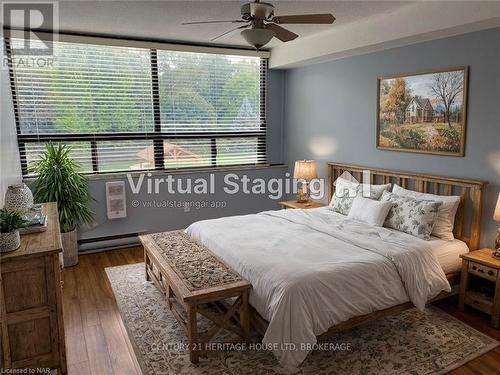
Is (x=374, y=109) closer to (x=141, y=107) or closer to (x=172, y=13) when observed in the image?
(x=172, y=13)

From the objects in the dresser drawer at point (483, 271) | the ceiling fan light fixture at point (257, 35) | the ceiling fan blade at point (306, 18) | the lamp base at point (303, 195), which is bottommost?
the dresser drawer at point (483, 271)

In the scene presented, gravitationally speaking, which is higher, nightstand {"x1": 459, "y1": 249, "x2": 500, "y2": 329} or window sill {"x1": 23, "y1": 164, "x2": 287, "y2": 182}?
window sill {"x1": 23, "y1": 164, "x2": 287, "y2": 182}

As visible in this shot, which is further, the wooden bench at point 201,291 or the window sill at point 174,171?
the window sill at point 174,171

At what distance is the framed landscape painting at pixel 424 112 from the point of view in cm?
351

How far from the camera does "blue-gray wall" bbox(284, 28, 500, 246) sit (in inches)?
129

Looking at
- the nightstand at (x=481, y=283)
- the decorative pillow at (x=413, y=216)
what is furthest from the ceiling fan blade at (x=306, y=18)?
the nightstand at (x=481, y=283)

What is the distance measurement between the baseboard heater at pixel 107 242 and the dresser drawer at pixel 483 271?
3863 mm

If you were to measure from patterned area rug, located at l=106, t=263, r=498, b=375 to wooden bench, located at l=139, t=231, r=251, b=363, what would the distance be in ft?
0.42

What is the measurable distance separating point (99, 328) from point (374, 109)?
363 cm

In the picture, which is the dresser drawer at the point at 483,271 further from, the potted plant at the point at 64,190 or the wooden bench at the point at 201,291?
the potted plant at the point at 64,190

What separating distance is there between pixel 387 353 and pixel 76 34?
4565 millimetres

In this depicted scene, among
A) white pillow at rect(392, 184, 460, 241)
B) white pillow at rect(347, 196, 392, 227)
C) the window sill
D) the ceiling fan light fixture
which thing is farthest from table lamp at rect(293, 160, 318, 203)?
the ceiling fan light fixture

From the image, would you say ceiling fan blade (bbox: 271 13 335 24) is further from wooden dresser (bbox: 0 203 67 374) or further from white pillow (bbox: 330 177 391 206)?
wooden dresser (bbox: 0 203 67 374)

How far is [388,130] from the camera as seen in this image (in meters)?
4.23
